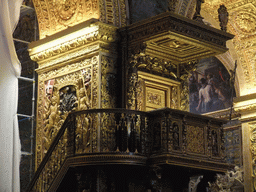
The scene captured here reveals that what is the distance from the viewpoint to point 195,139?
36.0ft

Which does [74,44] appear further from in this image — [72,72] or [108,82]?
[108,82]

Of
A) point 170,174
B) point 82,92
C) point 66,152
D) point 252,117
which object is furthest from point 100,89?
point 252,117

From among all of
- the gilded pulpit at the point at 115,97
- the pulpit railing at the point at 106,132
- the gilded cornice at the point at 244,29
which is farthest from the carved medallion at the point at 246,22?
the pulpit railing at the point at 106,132

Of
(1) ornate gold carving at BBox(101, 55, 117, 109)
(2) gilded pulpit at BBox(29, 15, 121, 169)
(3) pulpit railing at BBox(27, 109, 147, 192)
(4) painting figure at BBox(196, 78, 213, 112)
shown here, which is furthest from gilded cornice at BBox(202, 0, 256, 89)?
(3) pulpit railing at BBox(27, 109, 147, 192)

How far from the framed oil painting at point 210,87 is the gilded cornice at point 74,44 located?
9484 mm

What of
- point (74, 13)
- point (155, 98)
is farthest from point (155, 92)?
point (74, 13)

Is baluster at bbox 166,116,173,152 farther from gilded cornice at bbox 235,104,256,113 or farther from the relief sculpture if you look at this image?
gilded cornice at bbox 235,104,256,113

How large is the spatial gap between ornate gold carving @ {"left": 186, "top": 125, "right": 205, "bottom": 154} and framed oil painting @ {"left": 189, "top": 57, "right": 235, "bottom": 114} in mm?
9643

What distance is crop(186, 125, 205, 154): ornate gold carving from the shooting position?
10828 mm

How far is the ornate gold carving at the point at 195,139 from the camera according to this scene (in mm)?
10828

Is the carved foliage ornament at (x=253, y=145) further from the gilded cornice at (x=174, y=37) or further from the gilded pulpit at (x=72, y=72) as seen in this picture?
the gilded pulpit at (x=72, y=72)

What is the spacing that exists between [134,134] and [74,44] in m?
2.70

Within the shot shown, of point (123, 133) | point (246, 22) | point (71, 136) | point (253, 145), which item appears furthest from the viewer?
point (253, 145)

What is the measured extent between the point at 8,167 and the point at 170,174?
7063 mm
